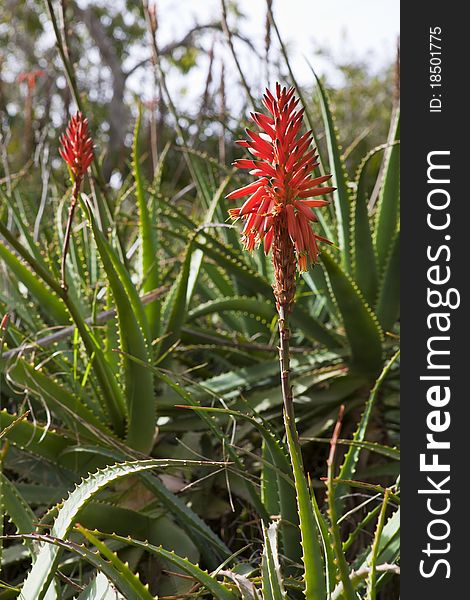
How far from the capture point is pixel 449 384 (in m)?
1.02

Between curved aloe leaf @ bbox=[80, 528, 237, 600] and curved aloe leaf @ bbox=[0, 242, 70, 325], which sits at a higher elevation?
curved aloe leaf @ bbox=[0, 242, 70, 325]

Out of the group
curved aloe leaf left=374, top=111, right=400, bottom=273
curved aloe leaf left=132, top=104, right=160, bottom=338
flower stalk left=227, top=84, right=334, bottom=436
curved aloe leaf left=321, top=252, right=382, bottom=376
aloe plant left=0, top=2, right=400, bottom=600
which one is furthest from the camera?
curved aloe leaf left=374, top=111, right=400, bottom=273

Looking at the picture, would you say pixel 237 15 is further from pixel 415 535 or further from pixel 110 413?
pixel 415 535

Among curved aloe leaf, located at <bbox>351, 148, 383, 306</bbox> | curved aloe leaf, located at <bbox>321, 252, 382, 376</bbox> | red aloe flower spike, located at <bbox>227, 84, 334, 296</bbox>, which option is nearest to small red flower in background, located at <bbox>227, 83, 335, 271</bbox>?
red aloe flower spike, located at <bbox>227, 84, 334, 296</bbox>

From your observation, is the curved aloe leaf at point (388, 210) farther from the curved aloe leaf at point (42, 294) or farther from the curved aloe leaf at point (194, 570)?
the curved aloe leaf at point (194, 570)

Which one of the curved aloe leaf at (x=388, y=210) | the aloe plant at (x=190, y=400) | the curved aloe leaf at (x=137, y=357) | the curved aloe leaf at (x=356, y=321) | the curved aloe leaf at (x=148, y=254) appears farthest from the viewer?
the curved aloe leaf at (x=388, y=210)

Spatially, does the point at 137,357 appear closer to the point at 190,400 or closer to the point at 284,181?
the point at 190,400

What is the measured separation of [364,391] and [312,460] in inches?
7.5

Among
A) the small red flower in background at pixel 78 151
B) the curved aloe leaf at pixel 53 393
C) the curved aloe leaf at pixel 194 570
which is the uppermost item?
the small red flower in background at pixel 78 151

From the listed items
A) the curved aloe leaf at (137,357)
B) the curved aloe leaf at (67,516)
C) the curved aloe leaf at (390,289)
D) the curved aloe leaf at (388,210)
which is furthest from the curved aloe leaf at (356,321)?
the curved aloe leaf at (67,516)

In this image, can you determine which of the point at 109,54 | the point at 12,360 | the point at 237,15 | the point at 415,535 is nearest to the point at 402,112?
the point at 415,535

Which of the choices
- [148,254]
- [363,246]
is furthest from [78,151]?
[363,246]

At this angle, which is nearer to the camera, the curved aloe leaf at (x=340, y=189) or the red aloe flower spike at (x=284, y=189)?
the red aloe flower spike at (x=284, y=189)

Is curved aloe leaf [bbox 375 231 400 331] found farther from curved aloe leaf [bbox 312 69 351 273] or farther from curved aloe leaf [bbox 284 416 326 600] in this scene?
curved aloe leaf [bbox 284 416 326 600]
